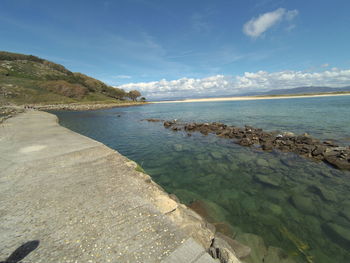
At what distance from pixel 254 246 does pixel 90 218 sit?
15.5ft

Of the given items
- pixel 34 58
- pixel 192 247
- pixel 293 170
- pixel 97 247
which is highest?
pixel 34 58

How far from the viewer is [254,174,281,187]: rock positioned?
7.54 meters

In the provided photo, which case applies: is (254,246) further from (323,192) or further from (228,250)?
(323,192)

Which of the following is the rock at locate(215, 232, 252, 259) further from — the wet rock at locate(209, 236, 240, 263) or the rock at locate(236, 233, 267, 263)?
the wet rock at locate(209, 236, 240, 263)

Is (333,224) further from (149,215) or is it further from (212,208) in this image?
(149,215)

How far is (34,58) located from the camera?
120188mm

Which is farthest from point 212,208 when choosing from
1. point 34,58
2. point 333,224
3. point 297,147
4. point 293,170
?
point 34,58

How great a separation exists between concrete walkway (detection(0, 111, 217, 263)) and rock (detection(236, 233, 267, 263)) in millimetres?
1579

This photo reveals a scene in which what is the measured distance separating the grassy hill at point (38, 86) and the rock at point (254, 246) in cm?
7457

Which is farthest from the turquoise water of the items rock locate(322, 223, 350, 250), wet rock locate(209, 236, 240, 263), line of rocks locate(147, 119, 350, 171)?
wet rock locate(209, 236, 240, 263)

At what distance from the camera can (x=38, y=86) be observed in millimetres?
76062

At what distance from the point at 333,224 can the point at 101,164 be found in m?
9.33

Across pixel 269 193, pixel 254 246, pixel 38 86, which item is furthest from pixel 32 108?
pixel 254 246

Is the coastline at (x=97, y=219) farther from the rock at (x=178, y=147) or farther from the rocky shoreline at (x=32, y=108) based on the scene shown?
the rocky shoreline at (x=32, y=108)
